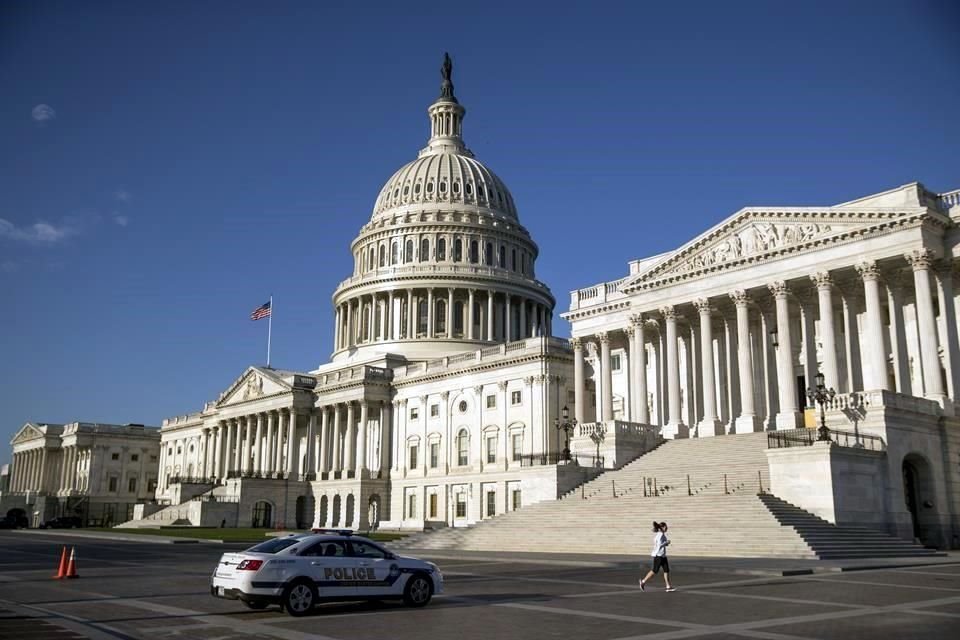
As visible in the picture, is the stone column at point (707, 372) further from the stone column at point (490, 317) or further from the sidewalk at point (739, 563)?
the stone column at point (490, 317)

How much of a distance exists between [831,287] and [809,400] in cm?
653

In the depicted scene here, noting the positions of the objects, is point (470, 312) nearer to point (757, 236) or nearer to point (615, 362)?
point (615, 362)

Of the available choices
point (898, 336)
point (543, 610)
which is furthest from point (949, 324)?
point (543, 610)

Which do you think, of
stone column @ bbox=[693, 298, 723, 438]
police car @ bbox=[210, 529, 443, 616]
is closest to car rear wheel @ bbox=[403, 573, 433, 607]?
police car @ bbox=[210, 529, 443, 616]

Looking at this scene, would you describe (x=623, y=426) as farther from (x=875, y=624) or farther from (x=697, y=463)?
(x=875, y=624)

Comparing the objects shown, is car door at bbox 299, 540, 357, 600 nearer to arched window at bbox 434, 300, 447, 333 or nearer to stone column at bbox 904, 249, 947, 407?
stone column at bbox 904, 249, 947, 407

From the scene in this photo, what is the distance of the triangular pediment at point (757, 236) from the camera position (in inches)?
2015

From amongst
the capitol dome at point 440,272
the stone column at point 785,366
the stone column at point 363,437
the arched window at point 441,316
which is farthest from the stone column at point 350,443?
the stone column at point 785,366

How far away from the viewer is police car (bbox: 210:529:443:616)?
60.5 ft

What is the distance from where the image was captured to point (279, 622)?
17578 mm

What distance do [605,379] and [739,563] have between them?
34.7m

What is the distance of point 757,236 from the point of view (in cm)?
5591

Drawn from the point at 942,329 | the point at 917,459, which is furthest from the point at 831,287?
the point at 917,459

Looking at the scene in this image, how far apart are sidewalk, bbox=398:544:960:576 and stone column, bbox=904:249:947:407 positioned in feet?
36.8
